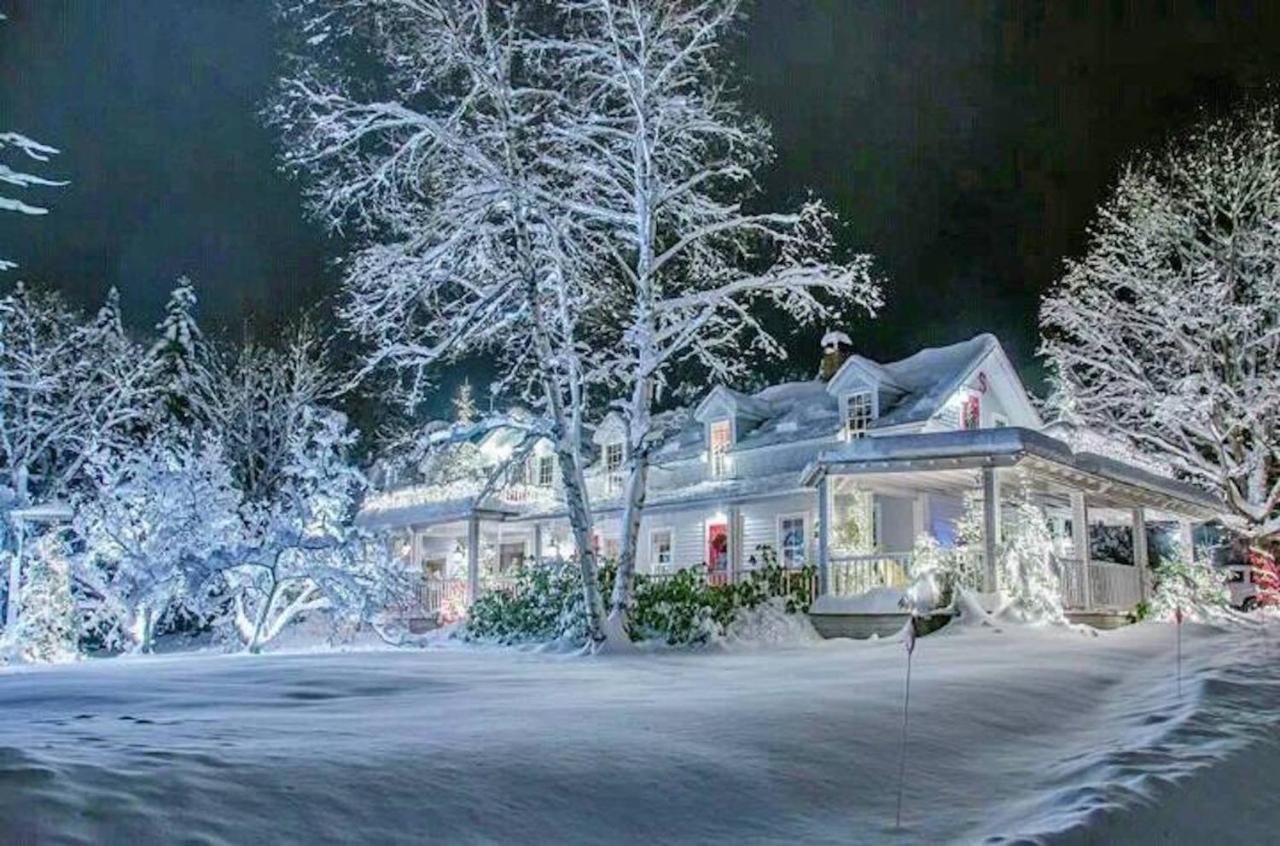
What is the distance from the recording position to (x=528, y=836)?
419 cm

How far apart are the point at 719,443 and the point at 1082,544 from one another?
1048 cm

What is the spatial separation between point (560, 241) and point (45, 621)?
10756 millimetres

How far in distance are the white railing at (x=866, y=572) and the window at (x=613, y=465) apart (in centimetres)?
1045

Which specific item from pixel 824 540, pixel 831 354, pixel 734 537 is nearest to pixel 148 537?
pixel 734 537

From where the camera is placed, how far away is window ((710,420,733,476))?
27.6m

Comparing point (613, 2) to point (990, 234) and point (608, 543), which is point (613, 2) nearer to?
point (608, 543)

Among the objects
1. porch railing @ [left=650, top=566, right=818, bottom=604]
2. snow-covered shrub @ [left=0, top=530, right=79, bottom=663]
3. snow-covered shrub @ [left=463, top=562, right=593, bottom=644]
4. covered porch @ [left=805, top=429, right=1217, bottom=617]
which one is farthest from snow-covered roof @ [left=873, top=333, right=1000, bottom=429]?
snow-covered shrub @ [left=0, top=530, right=79, bottom=663]

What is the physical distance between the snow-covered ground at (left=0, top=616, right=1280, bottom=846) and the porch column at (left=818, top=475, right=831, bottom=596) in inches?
317

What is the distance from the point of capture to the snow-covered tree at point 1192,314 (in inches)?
984

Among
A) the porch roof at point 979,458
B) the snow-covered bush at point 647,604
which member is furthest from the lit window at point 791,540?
the snow-covered bush at point 647,604

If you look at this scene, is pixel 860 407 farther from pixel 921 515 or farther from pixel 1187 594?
pixel 1187 594

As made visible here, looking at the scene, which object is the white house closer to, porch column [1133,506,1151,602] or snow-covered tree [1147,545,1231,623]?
porch column [1133,506,1151,602]

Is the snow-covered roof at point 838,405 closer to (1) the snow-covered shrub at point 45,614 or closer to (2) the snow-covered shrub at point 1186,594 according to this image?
(2) the snow-covered shrub at point 1186,594

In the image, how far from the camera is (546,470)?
32.9 metres
